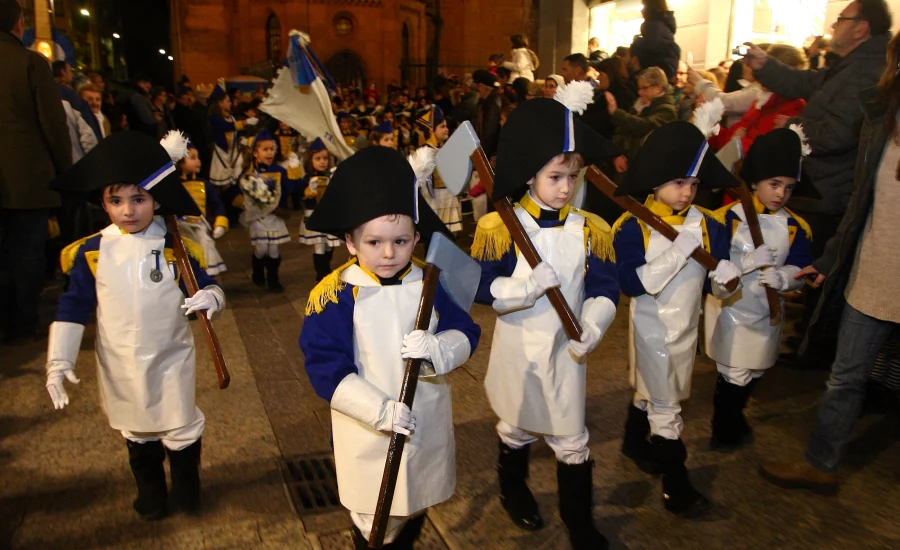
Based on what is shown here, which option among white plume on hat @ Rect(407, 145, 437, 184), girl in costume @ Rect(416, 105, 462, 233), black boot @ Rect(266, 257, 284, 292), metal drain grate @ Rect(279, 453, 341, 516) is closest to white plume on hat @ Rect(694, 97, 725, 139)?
white plume on hat @ Rect(407, 145, 437, 184)

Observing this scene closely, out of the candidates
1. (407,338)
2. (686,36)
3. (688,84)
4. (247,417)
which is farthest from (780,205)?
(686,36)

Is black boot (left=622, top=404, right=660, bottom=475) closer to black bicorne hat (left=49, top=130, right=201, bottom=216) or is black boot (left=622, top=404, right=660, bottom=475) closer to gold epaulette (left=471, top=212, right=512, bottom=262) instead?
gold epaulette (left=471, top=212, right=512, bottom=262)

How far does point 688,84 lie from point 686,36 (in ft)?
4.71

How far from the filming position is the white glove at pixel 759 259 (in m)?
3.26

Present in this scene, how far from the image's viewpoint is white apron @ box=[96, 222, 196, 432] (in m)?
2.78

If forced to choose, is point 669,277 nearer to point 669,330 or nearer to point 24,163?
point 669,330

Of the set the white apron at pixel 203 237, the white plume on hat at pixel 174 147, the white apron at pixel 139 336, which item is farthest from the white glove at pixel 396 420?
the white apron at pixel 203 237

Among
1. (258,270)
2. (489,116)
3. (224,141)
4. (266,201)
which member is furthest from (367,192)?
(224,141)

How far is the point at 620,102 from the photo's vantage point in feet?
23.2

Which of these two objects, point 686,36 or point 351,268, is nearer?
point 351,268

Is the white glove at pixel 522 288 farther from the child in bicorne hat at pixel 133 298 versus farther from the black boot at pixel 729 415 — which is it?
the black boot at pixel 729 415

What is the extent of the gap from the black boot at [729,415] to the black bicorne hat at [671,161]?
123cm

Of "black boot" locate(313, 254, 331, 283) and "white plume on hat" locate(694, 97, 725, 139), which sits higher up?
"white plume on hat" locate(694, 97, 725, 139)

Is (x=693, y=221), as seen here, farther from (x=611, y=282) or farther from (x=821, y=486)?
(x=821, y=486)
